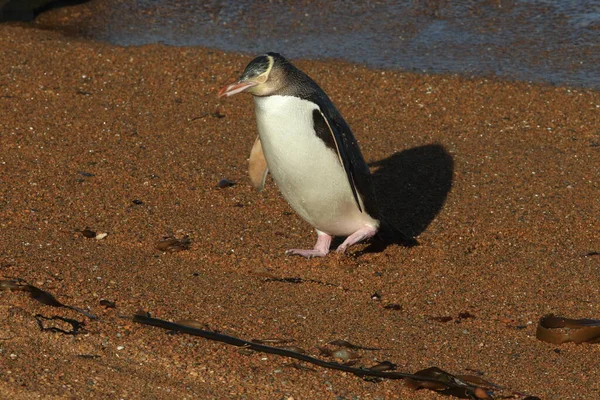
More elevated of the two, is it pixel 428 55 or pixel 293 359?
pixel 293 359

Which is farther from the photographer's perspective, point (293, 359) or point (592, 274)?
point (592, 274)

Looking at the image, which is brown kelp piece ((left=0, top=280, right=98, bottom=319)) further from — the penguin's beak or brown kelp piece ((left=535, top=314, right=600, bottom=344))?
brown kelp piece ((left=535, top=314, right=600, bottom=344))

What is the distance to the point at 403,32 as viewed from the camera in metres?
8.96

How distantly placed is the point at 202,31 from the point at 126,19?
0.95 m

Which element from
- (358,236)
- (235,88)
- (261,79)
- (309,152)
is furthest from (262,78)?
(358,236)

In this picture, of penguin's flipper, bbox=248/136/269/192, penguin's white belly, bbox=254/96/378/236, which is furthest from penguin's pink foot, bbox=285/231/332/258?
penguin's flipper, bbox=248/136/269/192

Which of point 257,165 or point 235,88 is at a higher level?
point 235,88

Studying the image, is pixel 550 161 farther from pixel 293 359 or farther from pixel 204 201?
pixel 293 359

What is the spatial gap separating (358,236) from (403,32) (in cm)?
474

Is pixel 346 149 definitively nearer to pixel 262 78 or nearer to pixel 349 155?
pixel 349 155

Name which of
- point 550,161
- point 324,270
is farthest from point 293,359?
point 550,161

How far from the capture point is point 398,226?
511cm

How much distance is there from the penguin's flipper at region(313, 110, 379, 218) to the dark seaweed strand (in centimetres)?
110

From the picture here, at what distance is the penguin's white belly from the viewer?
420 centimetres
